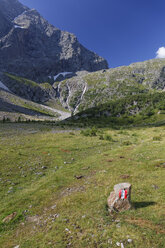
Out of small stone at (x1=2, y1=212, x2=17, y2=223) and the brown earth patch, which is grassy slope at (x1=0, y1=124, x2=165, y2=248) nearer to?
the brown earth patch

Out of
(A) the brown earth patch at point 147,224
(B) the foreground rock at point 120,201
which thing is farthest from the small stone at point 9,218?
(A) the brown earth patch at point 147,224

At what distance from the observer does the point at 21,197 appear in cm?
901

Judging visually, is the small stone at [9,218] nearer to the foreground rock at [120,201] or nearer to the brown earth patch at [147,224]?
the foreground rock at [120,201]

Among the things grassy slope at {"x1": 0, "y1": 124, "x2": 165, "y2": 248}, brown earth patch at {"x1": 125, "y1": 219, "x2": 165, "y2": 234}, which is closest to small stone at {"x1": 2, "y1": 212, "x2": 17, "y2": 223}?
grassy slope at {"x1": 0, "y1": 124, "x2": 165, "y2": 248}

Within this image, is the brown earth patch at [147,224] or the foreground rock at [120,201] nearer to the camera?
the brown earth patch at [147,224]

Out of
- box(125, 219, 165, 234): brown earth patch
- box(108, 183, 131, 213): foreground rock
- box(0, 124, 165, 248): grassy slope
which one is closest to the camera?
box(0, 124, 165, 248): grassy slope

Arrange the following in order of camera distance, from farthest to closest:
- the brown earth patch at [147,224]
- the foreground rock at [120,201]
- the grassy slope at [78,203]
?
the foreground rock at [120,201] → the brown earth patch at [147,224] → the grassy slope at [78,203]

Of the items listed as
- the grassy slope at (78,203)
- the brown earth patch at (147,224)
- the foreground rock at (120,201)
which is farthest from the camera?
the foreground rock at (120,201)

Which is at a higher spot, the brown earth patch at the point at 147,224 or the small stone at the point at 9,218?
the brown earth patch at the point at 147,224

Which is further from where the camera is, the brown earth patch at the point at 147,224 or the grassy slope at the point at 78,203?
the brown earth patch at the point at 147,224

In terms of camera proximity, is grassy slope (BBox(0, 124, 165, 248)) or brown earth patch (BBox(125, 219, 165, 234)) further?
brown earth patch (BBox(125, 219, 165, 234))

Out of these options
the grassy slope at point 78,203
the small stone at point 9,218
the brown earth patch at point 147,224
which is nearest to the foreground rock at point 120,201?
the grassy slope at point 78,203

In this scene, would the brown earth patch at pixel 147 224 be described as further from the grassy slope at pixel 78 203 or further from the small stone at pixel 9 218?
the small stone at pixel 9 218

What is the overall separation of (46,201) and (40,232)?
2.57m
